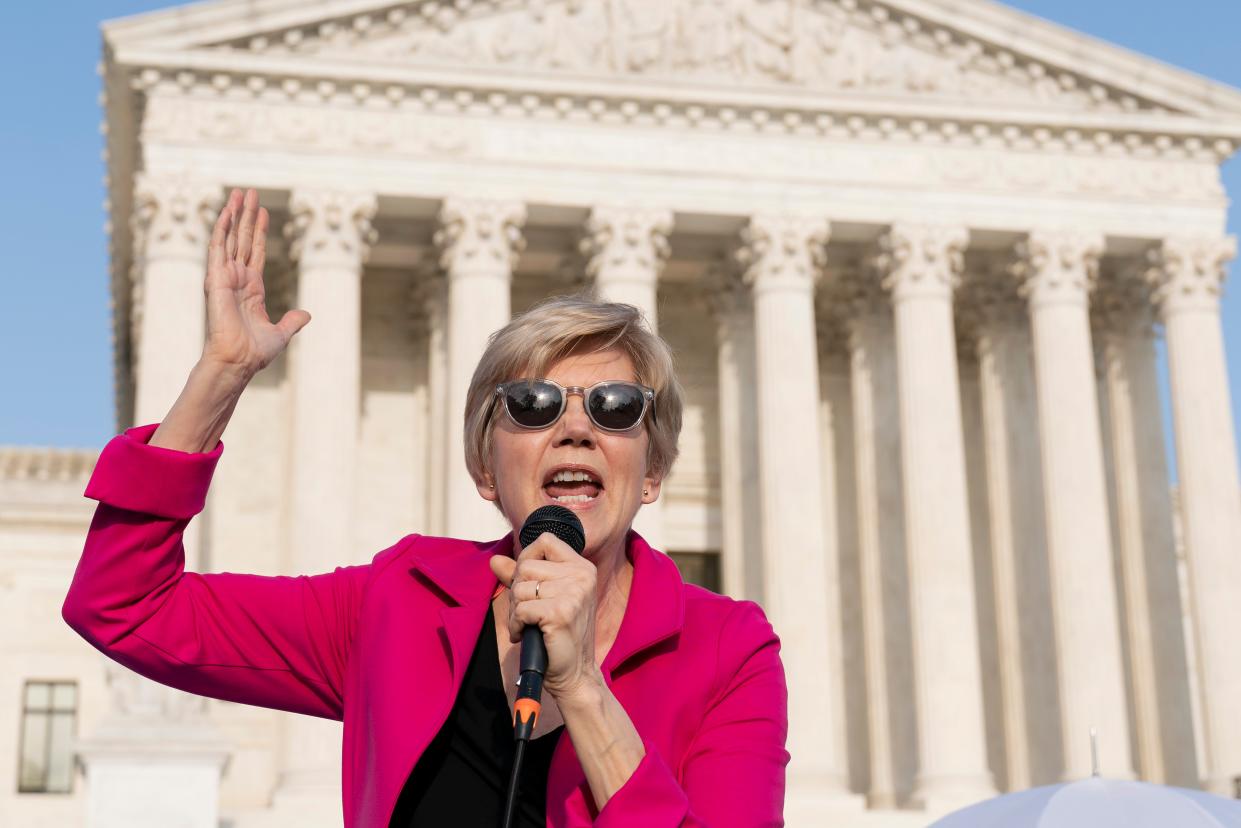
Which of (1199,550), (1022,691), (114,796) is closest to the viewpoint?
(114,796)

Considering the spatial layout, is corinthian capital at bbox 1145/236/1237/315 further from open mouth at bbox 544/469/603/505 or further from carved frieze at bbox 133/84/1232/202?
open mouth at bbox 544/469/603/505

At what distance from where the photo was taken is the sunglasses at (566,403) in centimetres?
395

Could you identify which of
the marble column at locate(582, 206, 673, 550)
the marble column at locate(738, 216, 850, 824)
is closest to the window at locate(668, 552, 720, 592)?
the marble column at locate(582, 206, 673, 550)

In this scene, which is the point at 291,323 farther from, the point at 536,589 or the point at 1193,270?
the point at 1193,270

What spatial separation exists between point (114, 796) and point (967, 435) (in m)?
24.9

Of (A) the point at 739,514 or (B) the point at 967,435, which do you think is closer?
(A) the point at 739,514

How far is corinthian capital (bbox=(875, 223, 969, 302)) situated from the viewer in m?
34.8

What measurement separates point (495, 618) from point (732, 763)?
746 mm

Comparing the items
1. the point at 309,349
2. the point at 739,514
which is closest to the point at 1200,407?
the point at 739,514

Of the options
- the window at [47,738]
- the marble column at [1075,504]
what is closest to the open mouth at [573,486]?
the marble column at [1075,504]

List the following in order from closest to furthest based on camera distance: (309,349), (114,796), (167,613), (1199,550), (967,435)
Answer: (167,613) → (114,796) → (309,349) → (1199,550) → (967,435)

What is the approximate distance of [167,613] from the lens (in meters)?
3.84

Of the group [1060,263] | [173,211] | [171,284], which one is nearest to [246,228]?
[171,284]

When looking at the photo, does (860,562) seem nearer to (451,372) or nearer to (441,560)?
(451,372)
